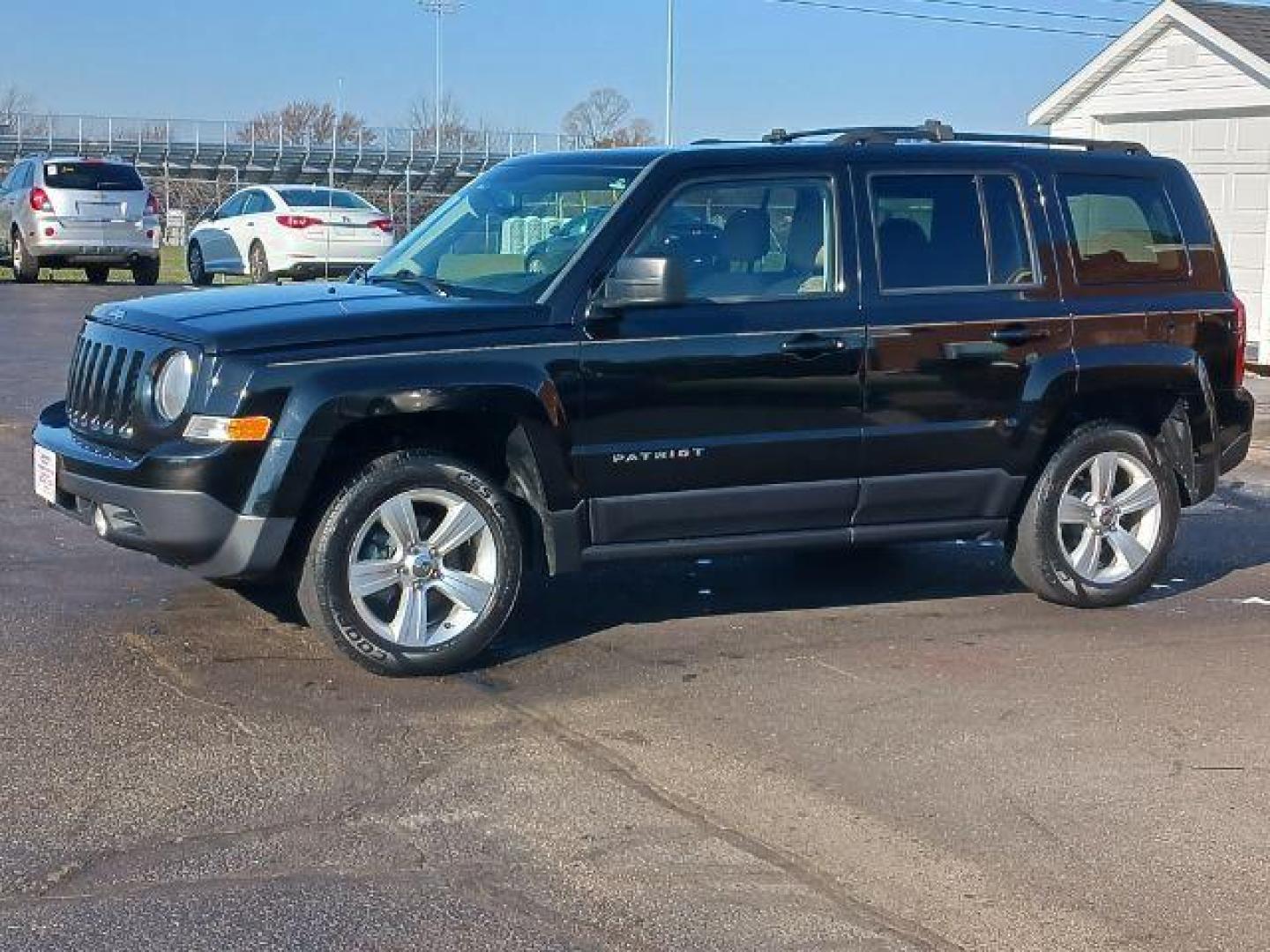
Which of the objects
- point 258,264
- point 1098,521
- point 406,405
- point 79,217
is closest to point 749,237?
point 406,405

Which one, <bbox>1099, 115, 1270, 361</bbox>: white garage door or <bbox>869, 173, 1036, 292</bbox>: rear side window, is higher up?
<bbox>1099, 115, 1270, 361</bbox>: white garage door

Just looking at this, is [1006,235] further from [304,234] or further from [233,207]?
[233,207]

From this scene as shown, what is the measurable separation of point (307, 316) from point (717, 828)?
8.09 ft

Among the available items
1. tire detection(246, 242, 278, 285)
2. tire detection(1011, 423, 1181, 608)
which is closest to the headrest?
tire detection(1011, 423, 1181, 608)

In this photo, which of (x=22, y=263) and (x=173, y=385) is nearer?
(x=173, y=385)

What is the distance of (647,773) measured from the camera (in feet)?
17.8

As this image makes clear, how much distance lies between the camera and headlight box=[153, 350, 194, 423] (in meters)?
6.21

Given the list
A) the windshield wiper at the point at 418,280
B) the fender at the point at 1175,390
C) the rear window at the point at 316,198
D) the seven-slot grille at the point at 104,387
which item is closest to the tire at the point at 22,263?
the rear window at the point at 316,198

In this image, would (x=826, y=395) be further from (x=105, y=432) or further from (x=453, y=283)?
(x=105, y=432)

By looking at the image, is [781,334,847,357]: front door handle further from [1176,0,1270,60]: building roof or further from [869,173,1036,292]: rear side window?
[1176,0,1270,60]: building roof

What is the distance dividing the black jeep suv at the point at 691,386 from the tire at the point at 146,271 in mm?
19175

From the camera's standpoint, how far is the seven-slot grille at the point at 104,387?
644cm

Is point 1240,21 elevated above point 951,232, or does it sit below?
above

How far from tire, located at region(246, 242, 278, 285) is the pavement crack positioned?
19.1 metres
